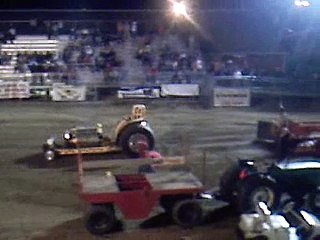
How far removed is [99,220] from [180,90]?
70.6 feet

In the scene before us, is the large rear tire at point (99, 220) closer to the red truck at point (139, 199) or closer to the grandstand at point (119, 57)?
the red truck at point (139, 199)

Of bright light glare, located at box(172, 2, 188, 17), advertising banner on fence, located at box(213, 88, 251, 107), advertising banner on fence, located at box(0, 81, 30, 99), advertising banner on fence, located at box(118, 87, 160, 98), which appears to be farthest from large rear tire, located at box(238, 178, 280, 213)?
bright light glare, located at box(172, 2, 188, 17)

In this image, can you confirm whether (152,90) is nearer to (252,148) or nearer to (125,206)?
(252,148)

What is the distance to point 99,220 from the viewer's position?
11680 mm

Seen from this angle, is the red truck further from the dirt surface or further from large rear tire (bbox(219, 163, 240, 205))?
large rear tire (bbox(219, 163, 240, 205))

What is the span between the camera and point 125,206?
11547 millimetres

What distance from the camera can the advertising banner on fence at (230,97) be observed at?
31.0 metres

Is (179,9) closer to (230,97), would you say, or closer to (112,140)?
(230,97)

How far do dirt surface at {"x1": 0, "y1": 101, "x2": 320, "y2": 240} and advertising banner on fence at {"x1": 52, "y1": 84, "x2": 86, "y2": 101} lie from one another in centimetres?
108

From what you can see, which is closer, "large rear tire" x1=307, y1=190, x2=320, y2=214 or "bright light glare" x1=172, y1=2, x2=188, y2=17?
"large rear tire" x1=307, y1=190, x2=320, y2=214

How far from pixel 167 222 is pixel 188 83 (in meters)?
21.9

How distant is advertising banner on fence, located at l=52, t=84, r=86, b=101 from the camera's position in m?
32.6

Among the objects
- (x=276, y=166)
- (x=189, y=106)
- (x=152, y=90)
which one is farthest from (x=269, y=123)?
(x=152, y=90)

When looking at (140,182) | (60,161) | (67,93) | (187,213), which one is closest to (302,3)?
(67,93)
